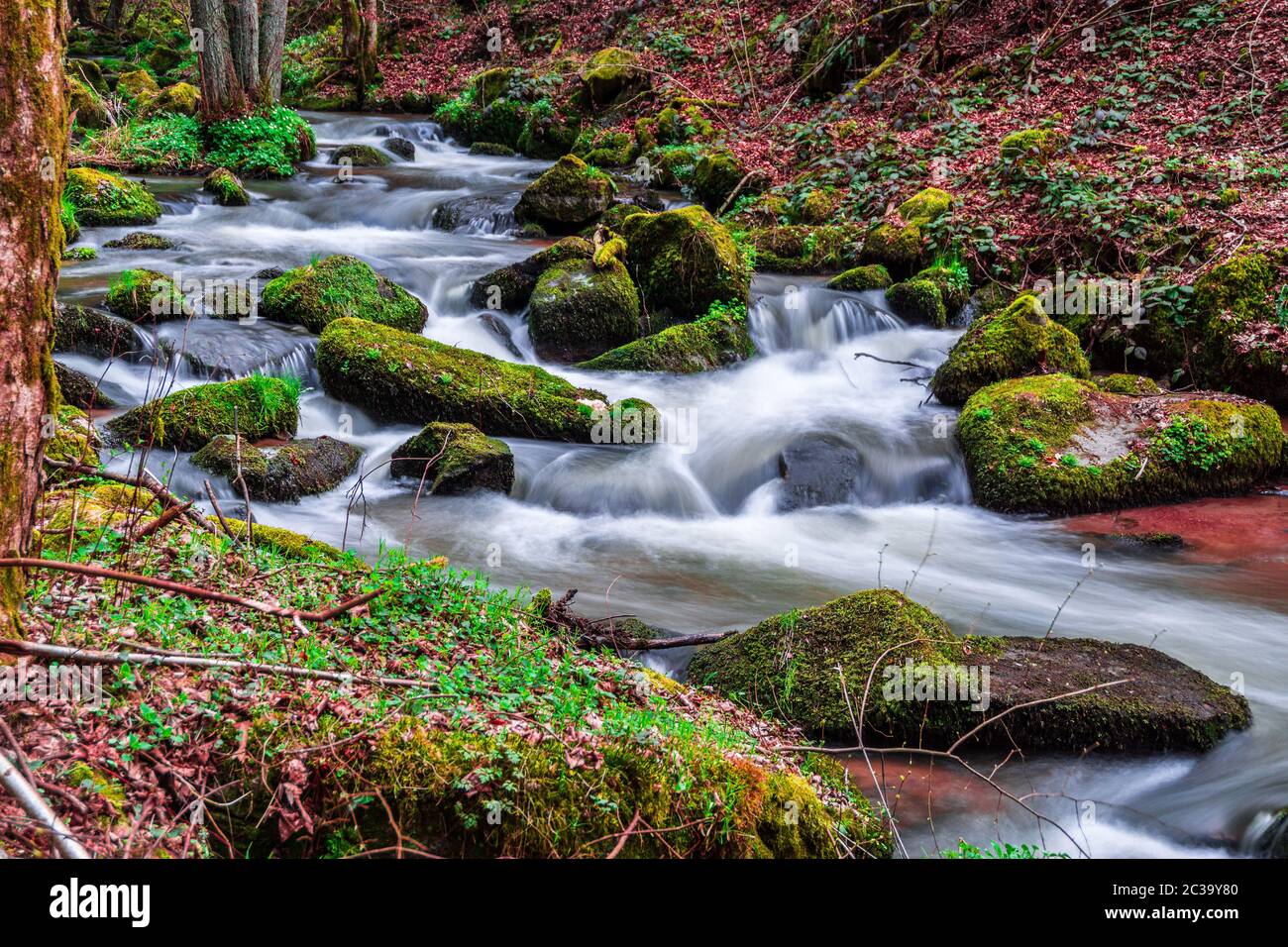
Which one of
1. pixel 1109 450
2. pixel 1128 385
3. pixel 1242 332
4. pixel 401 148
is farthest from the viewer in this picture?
pixel 401 148

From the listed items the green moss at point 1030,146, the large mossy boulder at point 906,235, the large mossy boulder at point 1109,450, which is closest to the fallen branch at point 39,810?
the large mossy boulder at point 1109,450

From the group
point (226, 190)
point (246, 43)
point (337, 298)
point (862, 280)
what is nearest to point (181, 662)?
point (337, 298)

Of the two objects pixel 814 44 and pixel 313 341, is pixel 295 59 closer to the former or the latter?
pixel 814 44

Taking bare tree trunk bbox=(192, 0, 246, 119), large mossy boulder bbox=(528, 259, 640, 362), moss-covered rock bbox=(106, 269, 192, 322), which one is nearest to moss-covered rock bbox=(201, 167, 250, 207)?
bare tree trunk bbox=(192, 0, 246, 119)

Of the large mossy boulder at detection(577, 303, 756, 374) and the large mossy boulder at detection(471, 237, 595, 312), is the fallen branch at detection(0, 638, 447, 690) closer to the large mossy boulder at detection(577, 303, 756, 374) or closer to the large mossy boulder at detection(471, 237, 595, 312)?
the large mossy boulder at detection(577, 303, 756, 374)

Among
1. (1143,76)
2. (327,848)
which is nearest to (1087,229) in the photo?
(1143,76)

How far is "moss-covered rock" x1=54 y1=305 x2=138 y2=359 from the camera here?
9602 mm

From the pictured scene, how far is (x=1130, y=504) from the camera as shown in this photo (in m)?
8.57

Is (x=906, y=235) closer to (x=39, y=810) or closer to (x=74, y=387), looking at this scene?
(x=74, y=387)

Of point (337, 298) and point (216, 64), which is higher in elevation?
point (216, 64)

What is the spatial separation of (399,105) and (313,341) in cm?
1628

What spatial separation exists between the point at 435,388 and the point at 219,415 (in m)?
2.04

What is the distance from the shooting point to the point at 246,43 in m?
18.5

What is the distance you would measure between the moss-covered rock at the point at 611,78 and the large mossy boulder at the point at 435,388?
1353cm
